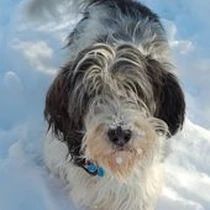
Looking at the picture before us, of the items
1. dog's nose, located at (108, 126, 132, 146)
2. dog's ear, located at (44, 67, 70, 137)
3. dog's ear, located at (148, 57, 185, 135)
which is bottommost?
dog's nose, located at (108, 126, 132, 146)

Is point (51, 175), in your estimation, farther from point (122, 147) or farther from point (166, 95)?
point (122, 147)

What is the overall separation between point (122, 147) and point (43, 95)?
5.51ft

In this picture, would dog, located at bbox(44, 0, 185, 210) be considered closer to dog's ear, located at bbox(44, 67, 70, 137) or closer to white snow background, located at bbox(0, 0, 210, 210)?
dog's ear, located at bbox(44, 67, 70, 137)

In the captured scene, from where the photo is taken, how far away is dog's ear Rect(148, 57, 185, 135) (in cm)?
367

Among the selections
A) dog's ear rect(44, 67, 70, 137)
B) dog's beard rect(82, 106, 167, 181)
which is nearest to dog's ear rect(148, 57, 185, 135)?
dog's beard rect(82, 106, 167, 181)

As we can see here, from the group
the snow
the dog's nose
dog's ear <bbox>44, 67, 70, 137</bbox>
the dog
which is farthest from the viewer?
the snow

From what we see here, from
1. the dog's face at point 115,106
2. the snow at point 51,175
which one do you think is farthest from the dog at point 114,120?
the snow at point 51,175

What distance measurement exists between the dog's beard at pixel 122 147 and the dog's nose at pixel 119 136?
19 mm

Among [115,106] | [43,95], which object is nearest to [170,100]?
[115,106]

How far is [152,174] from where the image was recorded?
398 cm

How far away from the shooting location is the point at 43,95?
4.94 m

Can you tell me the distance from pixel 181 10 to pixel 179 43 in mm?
455

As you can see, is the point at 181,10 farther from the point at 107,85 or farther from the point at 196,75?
the point at 107,85

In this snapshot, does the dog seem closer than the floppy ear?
Yes
